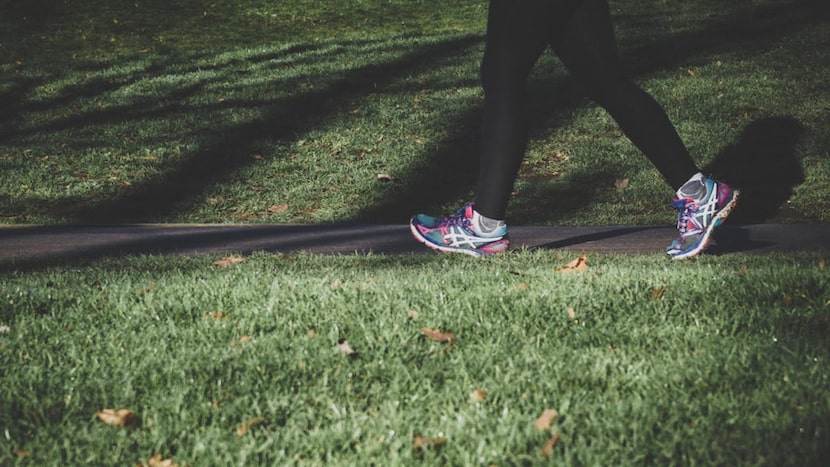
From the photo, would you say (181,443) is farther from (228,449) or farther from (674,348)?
(674,348)

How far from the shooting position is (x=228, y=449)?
6.59ft

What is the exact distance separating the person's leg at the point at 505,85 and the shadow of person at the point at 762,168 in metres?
3.11

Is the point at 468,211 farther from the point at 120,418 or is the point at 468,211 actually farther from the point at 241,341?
the point at 120,418

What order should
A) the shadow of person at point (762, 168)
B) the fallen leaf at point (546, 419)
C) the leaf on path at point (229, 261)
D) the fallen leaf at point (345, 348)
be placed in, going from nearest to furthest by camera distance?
the fallen leaf at point (546, 419) < the fallen leaf at point (345, 348) < the leaf on path at point (229, 261) < the shadow of person at point (762, 168)

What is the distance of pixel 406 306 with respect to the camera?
289 cm

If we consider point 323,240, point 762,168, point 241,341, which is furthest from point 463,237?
point 762,168

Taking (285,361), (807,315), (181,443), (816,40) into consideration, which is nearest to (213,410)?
(181,443)

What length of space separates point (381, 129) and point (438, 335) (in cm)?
590

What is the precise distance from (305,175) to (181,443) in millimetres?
5343

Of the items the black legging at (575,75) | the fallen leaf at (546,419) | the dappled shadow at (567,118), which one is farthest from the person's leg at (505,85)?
the dappled shadow at (567,118)

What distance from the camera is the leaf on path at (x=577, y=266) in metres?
3.44

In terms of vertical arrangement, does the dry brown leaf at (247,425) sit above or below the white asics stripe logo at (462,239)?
above

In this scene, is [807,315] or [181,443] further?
[807,315]

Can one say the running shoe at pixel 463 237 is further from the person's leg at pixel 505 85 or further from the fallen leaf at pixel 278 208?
the fallen leaf at pixel 278 208
